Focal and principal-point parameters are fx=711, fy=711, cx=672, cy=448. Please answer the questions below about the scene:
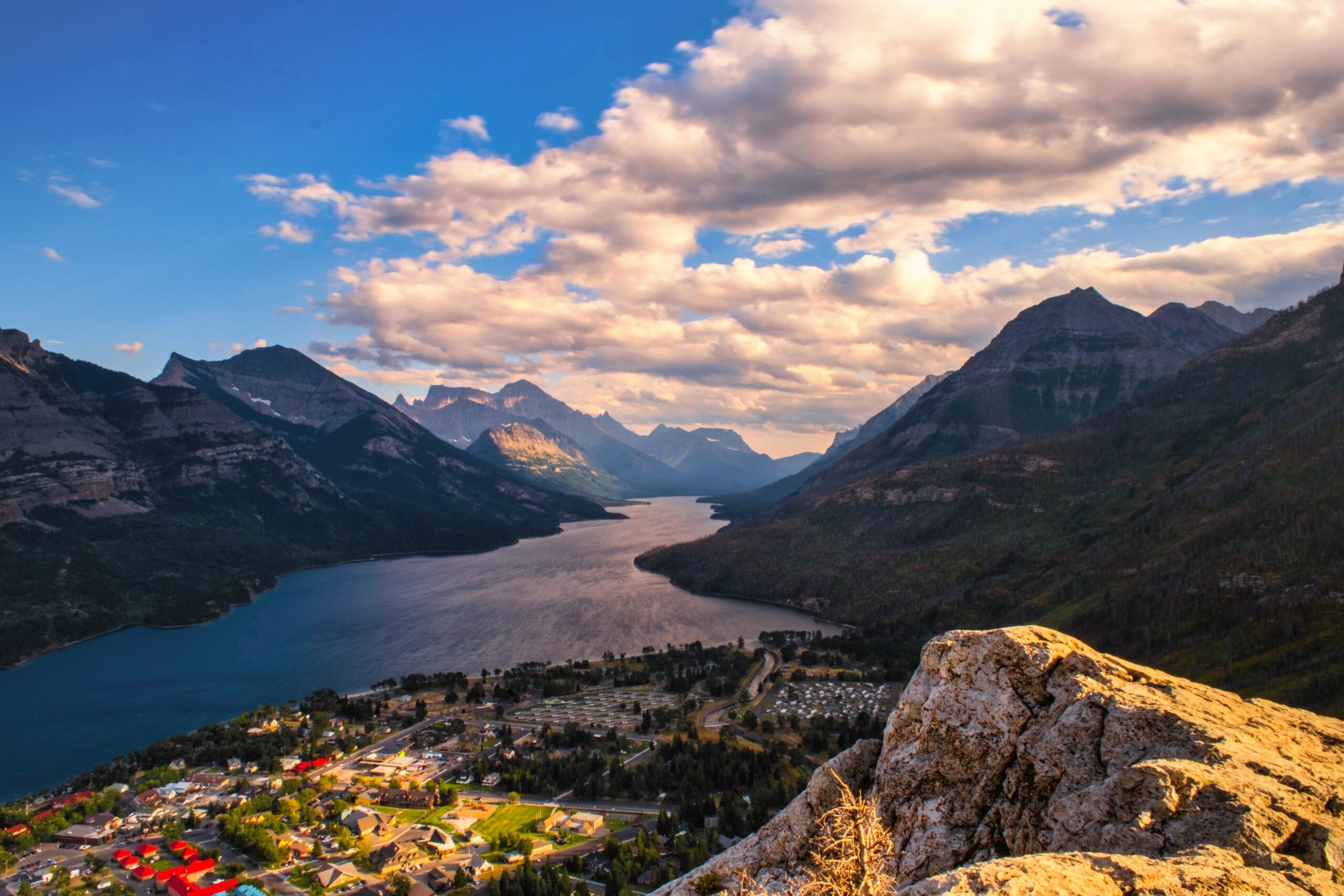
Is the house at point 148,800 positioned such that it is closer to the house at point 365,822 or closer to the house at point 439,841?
the house at point 365,822

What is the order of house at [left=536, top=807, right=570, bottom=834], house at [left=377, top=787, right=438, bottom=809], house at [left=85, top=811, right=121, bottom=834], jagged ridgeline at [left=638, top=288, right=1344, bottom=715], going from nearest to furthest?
1. house at [left=536, top=807, right=570, bottom=834]
2. house at [left=85, top=811, right=121, bottom=834]
3. house at [left=377, top=787, right=438, bottom=809]
4. jagged ridgeline at [left=638, top=288, right=1344, bottom=715]

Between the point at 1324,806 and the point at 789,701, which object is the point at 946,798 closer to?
the point at 1324,806

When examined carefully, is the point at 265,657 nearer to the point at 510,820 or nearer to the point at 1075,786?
the point at 510,820

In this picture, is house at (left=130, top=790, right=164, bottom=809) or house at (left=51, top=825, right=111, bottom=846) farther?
house at (left=130, top=790, right=164, bottom=809)

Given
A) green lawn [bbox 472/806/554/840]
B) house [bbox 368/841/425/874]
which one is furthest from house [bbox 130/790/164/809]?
green lawn [bbox 472/806/554/840]

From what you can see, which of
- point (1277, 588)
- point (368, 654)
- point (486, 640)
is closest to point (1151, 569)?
point (1277, 588)

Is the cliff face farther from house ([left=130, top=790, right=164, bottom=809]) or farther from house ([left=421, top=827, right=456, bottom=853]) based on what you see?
house ([left=130, top=790, right=164, bottom=809])

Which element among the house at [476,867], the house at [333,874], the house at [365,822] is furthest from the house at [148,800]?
the house at [476,867]
